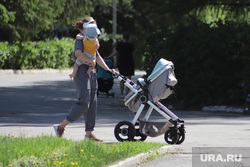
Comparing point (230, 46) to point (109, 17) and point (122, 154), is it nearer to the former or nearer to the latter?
point (122, 154)

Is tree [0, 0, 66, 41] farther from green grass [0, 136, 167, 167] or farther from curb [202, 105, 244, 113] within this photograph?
green grass [0, 136, 167, 167]

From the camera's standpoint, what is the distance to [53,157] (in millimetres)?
6598

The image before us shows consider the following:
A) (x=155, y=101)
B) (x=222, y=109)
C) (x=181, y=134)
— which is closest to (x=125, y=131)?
(x=155, y=101)

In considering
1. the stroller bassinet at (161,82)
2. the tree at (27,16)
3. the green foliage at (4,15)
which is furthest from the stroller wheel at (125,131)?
the tree at (27,16)

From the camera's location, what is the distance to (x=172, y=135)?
855 cm

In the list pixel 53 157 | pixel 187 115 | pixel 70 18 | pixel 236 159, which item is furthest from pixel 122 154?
pixel 70 18

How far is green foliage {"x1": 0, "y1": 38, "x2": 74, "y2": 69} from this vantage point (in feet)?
100

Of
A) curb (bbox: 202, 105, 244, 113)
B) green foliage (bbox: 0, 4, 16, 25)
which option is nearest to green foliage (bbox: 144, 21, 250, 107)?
curb (bbox: 202, 105, 244, 113)

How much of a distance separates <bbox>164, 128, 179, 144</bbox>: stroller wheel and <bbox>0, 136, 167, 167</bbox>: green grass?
2.30ft

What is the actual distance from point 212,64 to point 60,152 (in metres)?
8.89

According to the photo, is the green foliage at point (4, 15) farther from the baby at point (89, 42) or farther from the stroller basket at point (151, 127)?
the stroller basket at point (151, 127)

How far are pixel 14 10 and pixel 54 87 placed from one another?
11.5m

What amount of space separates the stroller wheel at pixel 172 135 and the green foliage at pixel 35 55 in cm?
2216

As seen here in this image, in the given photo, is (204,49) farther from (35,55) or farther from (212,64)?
(35,55)
